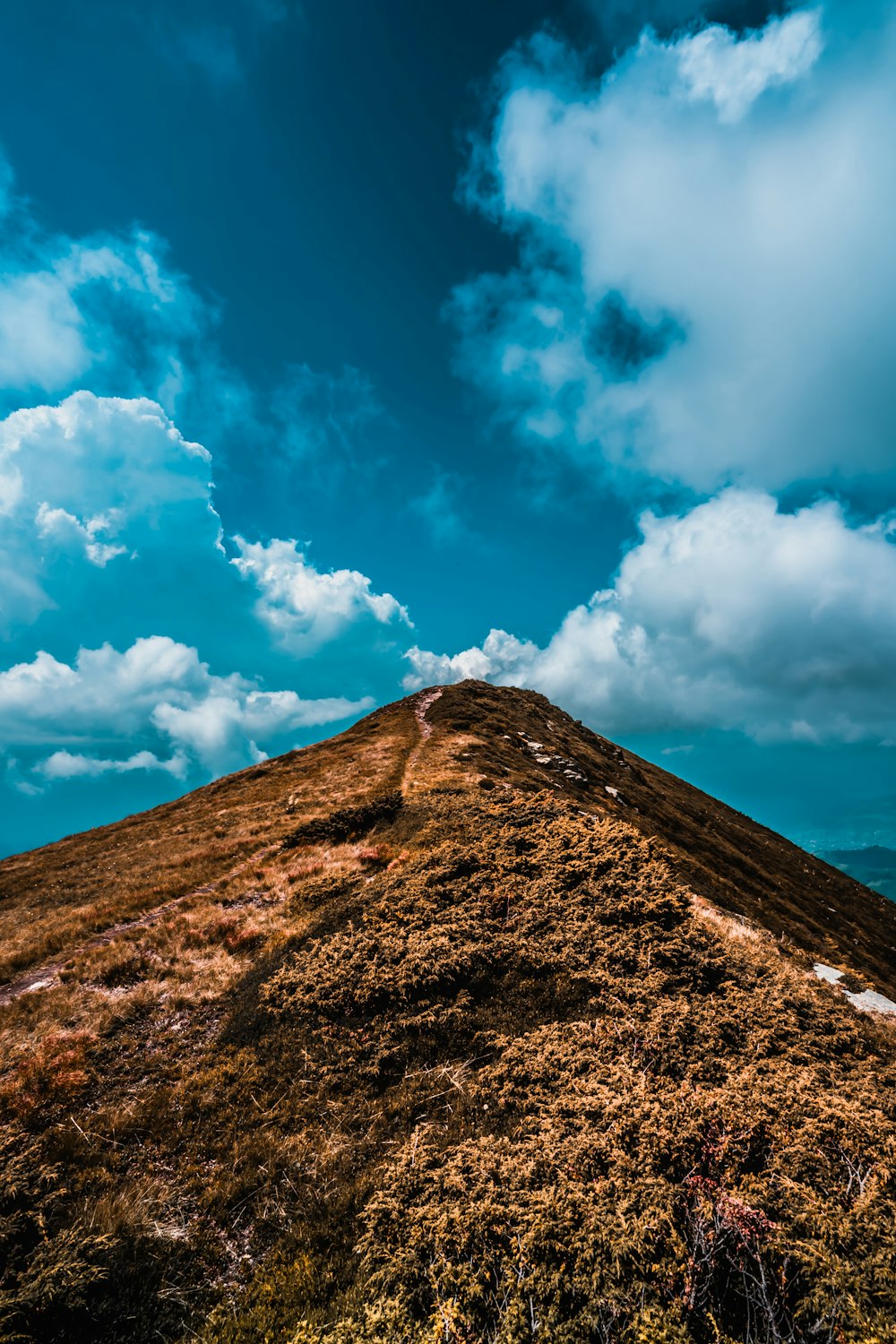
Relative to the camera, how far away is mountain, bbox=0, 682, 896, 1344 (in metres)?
7.21

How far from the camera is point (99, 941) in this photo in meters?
22.1

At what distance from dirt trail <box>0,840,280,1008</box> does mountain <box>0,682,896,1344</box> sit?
0.77 ft

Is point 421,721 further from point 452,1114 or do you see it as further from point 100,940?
point 452,1114

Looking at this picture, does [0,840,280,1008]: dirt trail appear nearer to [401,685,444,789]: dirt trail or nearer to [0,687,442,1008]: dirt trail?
[0,687,442,1008]: dirt trail

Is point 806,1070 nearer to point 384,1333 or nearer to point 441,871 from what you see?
point 384,1333

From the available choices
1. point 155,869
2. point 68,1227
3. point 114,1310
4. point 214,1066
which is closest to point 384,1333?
point 114,1310

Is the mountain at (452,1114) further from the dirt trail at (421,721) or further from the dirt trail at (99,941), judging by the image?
the dirt trail at (421,721)

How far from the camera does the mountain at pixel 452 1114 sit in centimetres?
721

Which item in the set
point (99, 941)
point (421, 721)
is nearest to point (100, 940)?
point (99, 941)

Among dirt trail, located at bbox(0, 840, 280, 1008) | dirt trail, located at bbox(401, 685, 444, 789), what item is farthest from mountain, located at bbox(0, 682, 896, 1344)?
dirt trail, located at bbox(401, 685, 444, 789)

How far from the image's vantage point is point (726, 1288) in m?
6.99

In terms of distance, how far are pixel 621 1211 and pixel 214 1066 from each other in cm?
1053

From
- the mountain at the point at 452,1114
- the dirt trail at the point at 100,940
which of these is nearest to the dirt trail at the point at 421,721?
the dirt trail at the point at 100,940

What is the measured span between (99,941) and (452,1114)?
1878cm
